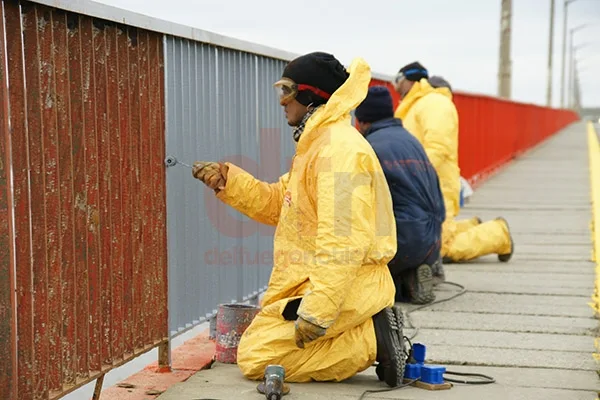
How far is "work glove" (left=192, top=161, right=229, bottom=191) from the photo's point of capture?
205 inches

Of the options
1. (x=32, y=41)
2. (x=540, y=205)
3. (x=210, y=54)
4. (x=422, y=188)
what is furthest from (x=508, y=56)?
(x=32, y=41)

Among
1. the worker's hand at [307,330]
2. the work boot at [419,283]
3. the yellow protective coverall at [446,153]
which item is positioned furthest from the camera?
the yellow protective coverall at [446,153]

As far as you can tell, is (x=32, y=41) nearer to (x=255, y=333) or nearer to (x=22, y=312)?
(x=22, y=312)

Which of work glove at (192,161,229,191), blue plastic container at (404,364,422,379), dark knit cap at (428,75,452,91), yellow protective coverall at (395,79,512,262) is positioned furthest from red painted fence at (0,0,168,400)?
dark knit cap at (428,75,452,91)

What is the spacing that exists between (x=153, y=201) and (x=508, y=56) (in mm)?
20545

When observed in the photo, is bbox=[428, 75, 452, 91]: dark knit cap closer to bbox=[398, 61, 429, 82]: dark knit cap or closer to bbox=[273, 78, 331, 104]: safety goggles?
bbox=[398, 61, 429, 82]: dark knit cap

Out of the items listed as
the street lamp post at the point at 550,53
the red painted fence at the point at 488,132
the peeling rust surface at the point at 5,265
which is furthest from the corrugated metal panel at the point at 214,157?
the street lamp post at the point at 550,53

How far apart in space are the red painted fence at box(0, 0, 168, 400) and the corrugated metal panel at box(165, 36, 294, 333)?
218 millimetres

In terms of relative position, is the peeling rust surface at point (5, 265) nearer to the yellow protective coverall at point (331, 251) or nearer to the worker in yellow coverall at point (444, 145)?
the yellow protective coverall at point (331, 251)

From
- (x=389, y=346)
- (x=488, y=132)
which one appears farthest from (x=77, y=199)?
(x=488, y=132)

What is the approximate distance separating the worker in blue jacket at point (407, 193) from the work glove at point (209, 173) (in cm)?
203

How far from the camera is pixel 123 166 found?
4.75m

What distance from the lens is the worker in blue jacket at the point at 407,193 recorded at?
7121mm

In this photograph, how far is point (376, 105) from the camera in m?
7.23
